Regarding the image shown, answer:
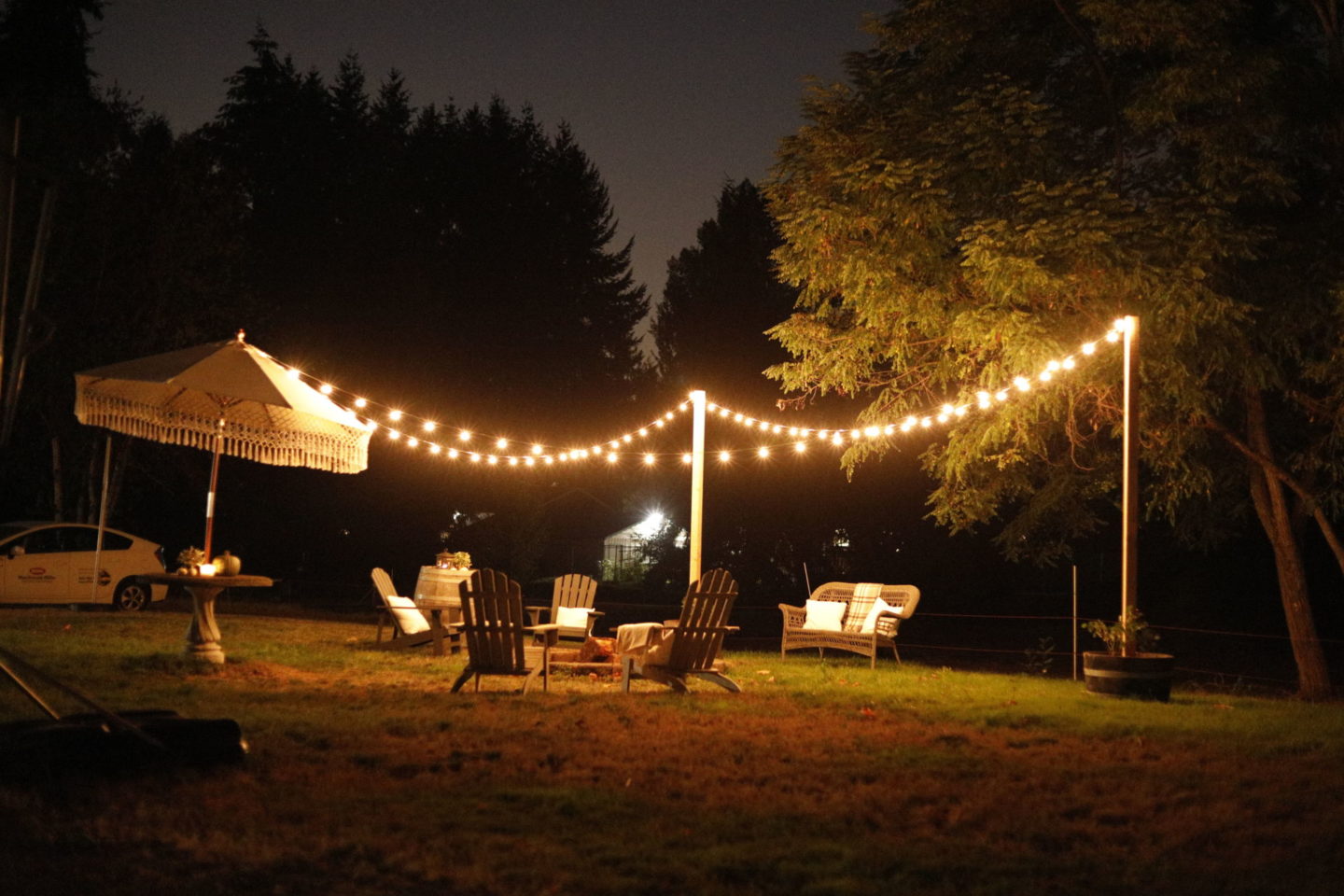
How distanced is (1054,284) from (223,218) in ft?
42.3

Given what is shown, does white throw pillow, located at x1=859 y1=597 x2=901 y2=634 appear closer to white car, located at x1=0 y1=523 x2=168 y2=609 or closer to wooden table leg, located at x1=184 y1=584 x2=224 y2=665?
wooden table leg, located at x1=184 y1=584 x2=224 y2=665

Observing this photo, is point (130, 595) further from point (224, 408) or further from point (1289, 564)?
point (1289, 564)

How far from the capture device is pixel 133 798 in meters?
3.99

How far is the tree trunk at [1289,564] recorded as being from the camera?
1165 cm

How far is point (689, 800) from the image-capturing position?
438 cm

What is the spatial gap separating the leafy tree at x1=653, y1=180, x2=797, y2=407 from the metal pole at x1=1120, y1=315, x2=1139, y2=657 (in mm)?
15674

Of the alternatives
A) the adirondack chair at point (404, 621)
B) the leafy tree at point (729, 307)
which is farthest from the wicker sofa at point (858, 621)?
the leafy tree at point (729, 307)

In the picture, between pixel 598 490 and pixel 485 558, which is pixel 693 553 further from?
pixel 598 490

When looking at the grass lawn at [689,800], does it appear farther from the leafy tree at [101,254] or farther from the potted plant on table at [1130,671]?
the leafy tree at [101,254]

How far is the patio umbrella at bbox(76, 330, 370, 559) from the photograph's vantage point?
844cm

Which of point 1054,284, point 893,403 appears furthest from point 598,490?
point 1054,284

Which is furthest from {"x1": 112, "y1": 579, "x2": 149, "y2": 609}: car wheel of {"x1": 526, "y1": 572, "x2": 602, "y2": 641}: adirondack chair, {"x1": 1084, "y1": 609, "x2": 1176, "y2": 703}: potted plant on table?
{"x1": 1084, "y1": 609, "x2": 1176, "y2": 703}: potted plant on table

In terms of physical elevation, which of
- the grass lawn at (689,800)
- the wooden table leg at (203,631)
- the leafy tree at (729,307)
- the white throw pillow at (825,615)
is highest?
the leafy tree at (729,307)

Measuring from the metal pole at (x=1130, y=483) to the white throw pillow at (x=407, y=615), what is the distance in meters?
5.66
